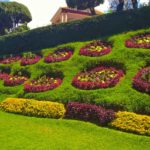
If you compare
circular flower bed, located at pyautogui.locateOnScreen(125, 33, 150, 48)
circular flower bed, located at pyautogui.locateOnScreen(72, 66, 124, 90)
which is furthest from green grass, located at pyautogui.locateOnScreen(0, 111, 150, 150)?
circular flower bed, located at pyautogui.locateOnScreen(125, 33, 150, 48)

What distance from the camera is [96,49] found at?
31.3 m

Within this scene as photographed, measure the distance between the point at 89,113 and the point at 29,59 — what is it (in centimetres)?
1381

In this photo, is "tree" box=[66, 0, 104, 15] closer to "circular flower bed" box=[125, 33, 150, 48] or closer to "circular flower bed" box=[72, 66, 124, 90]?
"circular flower bed" box=[125, 33, 150, 48]

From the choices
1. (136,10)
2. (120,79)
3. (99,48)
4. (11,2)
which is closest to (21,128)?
(120,79)

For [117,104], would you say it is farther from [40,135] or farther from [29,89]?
[29,89]

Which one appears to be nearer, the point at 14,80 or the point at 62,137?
the point at 62,137

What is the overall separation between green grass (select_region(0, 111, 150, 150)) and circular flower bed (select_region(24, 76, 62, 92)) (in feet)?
18.3

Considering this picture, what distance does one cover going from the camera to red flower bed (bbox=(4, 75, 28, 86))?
3011 cm

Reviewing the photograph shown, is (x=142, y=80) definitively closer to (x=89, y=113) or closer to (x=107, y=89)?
(x=107, y=89)

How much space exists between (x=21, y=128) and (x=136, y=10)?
56.6 feet

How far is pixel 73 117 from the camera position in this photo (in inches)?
885

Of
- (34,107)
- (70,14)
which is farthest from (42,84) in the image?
(70,14)

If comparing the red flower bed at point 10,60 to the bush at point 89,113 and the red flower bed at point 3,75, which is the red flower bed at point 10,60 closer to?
the red flower bed at point 3,75

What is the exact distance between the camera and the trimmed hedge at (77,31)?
33.6 m
